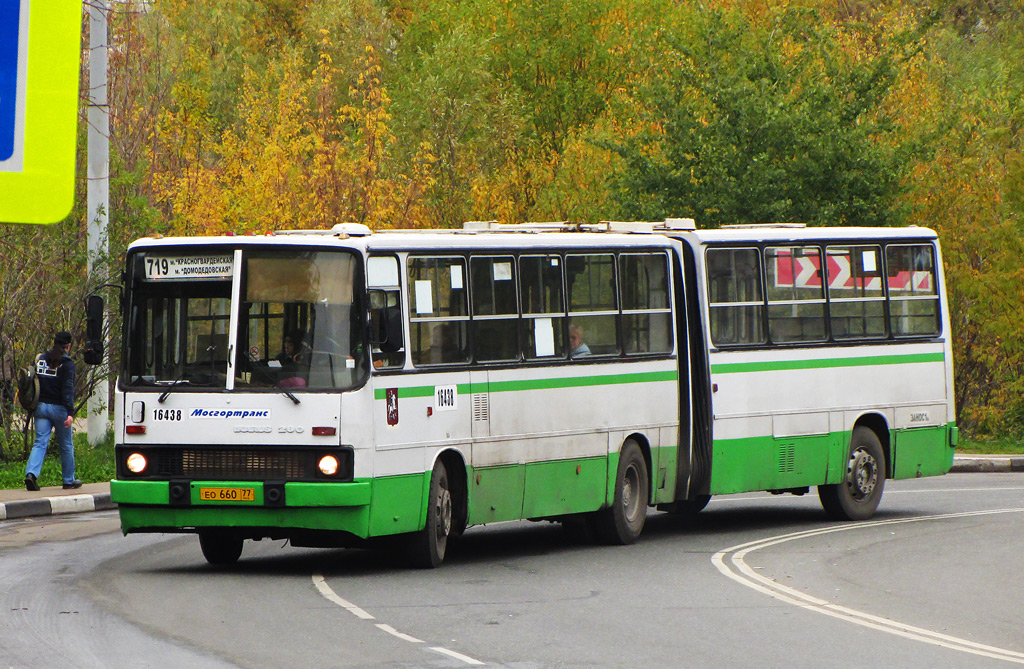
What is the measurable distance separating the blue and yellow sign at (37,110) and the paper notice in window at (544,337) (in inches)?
481

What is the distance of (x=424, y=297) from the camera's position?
14742 mm

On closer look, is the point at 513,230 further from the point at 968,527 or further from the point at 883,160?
the point at 883,160

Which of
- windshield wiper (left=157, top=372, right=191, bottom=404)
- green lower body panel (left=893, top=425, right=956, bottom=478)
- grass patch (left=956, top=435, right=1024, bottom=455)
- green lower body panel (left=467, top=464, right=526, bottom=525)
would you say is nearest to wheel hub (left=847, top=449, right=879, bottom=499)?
green lower body panel (left=893, top=425, right=956, bottom=478)

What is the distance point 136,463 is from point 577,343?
14.4ft

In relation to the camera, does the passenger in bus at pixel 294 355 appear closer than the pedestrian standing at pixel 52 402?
Yes

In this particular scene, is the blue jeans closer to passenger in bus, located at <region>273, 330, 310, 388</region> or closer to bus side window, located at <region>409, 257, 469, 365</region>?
bus side window, located at <region>409, 257, 469, 365</region>

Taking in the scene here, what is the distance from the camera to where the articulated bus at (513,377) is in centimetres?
1377

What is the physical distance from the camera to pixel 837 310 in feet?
62.8

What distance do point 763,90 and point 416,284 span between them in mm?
17862

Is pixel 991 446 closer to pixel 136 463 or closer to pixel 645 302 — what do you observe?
pixel 645 302

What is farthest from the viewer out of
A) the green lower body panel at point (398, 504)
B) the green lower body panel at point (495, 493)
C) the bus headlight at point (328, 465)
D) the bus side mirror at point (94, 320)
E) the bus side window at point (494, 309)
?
the bus side window at point (494, 309)

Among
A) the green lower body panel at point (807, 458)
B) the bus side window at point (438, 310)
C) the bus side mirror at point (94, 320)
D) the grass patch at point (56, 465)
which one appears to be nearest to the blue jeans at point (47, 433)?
the grass patch at point (56, 465)

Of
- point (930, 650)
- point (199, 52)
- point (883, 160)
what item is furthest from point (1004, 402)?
point (199, 52)

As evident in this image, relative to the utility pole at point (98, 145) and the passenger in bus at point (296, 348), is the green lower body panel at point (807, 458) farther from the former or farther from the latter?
the utility pole at point (98, 145)
